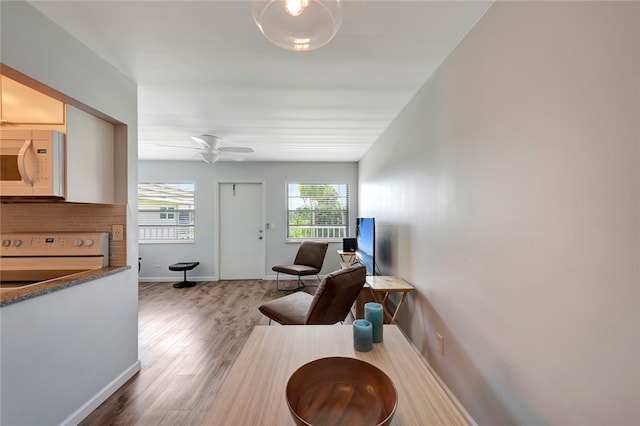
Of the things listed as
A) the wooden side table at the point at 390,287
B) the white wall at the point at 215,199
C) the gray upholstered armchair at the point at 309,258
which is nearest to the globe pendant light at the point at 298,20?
the wooden side table at the point at 390,287

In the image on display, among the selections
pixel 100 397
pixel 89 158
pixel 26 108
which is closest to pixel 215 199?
pixel 89 158

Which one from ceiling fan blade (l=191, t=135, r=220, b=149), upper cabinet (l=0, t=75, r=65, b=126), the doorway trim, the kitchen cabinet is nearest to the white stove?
the kitchen cabinet

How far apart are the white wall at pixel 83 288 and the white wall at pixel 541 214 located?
2302 millimetres

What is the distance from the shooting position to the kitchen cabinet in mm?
1611

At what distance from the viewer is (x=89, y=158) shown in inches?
68.6

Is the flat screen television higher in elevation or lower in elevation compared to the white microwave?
lower

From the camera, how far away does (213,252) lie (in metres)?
4.84

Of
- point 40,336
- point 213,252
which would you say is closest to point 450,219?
point 40,336

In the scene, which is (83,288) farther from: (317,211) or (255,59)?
(317,211)

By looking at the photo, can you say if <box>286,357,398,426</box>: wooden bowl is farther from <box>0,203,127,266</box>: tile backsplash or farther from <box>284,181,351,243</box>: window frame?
<box>284,181,351,243</box>: window frame

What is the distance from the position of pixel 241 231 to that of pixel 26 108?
350 cm

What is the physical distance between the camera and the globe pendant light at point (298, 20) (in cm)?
93

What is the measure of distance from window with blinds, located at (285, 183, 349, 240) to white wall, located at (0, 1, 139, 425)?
122 inches

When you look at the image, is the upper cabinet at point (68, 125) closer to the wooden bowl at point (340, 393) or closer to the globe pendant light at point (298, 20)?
the globe pendant light at point (298, 20)
